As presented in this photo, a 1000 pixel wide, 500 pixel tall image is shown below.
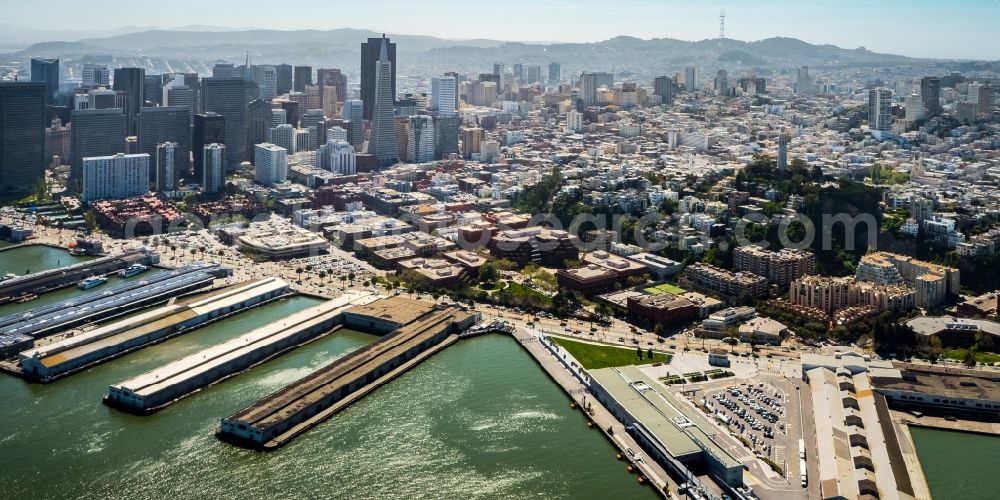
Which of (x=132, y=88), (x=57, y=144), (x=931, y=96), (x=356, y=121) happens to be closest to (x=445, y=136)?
(x=356, y=121)

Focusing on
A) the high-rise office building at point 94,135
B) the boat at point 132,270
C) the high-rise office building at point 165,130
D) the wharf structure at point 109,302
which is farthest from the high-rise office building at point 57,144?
the wharf structure at point 109,302

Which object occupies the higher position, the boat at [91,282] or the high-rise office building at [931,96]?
the high-rise office building at [931,96]

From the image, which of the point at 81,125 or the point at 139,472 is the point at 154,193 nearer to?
the point at 81,125

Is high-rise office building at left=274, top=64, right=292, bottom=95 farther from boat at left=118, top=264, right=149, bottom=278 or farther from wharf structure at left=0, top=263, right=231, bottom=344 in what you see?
wharf structure at left=0, top=263, right=231, bottom=344

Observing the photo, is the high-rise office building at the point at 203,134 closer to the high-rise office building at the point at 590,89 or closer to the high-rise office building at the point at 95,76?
the high-rise office building at the point at 95,76

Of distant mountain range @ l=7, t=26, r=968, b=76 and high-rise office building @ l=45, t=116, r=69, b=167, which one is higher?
distant mountain range @ l=7, t=26, r=968, b=76

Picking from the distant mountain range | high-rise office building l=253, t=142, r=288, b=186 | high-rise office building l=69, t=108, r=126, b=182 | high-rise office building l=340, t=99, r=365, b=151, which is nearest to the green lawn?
high-rise office building l=253, t=142, r=288, b=186
